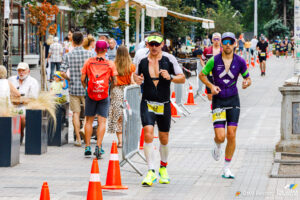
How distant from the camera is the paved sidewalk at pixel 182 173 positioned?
827 cm

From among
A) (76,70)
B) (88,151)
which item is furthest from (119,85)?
(88,151)

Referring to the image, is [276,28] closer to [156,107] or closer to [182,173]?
[182,173]

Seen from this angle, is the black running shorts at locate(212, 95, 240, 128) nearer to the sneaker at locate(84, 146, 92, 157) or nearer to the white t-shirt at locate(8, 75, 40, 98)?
the sneaker at locate(84, 146, 92, 157)

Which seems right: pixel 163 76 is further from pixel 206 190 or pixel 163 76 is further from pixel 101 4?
pixel 101 4

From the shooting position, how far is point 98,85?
36.4 ft

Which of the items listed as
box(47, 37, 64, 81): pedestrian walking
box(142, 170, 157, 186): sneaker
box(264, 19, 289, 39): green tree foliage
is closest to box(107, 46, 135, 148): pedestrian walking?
box(142, 170, 157, 186): sneaker

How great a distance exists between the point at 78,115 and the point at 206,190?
4.38 meters

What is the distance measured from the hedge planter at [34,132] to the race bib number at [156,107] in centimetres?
294

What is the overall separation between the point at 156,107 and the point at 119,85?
3333 mm

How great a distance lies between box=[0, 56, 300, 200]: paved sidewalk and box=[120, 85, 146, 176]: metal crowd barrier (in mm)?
227

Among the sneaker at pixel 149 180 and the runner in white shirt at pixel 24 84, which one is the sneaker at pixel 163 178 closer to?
the sneaker at pixel 149 180

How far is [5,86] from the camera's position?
464 inches

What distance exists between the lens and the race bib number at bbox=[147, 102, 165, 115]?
9.02 m

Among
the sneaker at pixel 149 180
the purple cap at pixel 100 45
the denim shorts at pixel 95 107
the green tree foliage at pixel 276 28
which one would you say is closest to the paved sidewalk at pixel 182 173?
the sneaker at pixel 149 180
